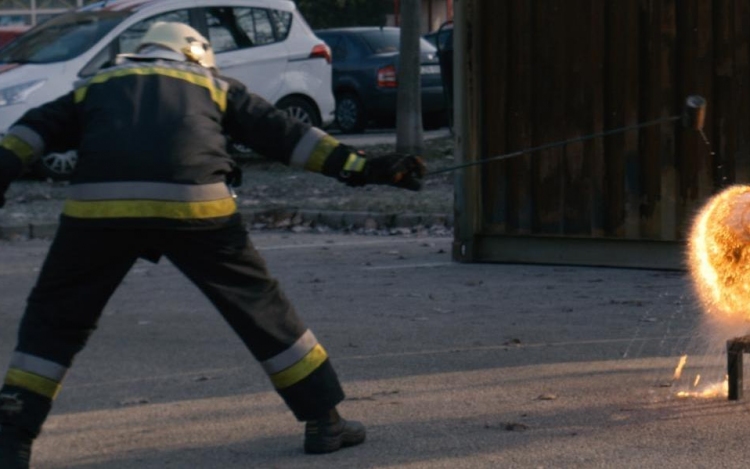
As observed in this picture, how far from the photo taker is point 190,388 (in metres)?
7.16

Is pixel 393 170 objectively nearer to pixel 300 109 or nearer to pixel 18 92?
pixel 18 92

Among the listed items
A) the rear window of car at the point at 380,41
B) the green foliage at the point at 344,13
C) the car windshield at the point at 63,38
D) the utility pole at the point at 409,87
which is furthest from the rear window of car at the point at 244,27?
the green foliage at the point at 344,13

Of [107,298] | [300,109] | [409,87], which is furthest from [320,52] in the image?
[107,298]

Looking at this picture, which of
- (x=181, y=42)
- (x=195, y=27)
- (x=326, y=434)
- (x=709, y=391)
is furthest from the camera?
(x=195, y=27)

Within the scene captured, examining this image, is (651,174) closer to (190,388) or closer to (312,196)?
(190,388)

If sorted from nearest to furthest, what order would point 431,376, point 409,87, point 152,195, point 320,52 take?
point 152,195, point 431,376, point 409,87, point 320,52

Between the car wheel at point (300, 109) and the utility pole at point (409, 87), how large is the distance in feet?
5.47

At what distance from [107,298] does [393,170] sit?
1.09 meters

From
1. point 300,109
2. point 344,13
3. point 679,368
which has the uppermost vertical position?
point 679,368

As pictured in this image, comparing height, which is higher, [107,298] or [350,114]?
[107,298]

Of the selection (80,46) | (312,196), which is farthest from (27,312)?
(80,46)

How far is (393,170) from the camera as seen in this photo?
581 centimetres

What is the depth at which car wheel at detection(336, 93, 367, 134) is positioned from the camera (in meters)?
23.8

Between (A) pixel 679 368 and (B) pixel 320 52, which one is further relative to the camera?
(B) pixel 320 52
